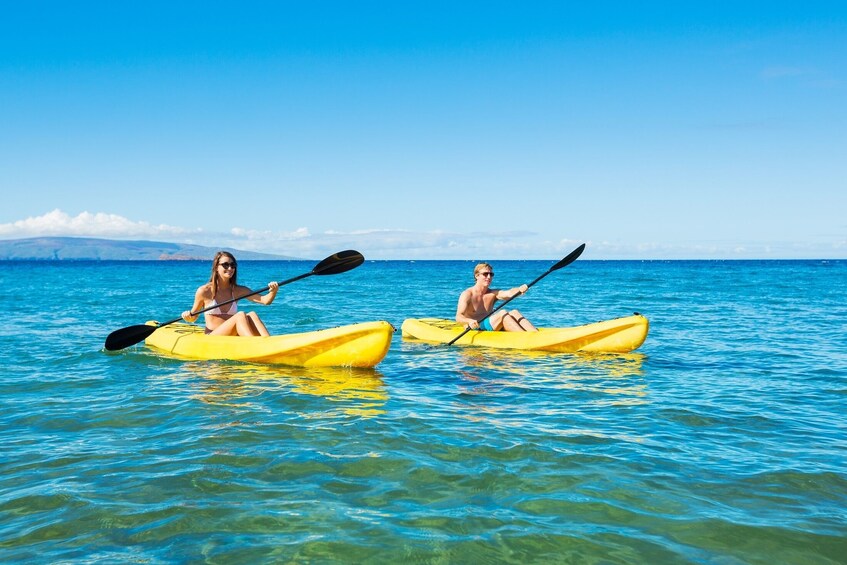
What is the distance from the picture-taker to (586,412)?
6.06m

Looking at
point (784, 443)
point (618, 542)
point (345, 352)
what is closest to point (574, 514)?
point (618, 542)

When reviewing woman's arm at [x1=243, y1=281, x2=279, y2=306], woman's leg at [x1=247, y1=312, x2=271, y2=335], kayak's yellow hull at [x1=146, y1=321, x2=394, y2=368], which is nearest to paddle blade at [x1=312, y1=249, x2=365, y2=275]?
woman's arm at [x1=243, y1=281, x2=279, y2=306]

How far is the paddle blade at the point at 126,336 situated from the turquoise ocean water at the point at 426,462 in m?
0.27

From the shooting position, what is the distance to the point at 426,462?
14.9ft

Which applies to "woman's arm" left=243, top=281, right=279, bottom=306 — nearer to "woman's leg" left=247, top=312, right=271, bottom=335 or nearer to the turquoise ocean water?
"woman's leg" left=247, top=312, right=271, bottom=335

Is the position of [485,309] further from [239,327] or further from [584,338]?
[239,327]

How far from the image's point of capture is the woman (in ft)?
28.2

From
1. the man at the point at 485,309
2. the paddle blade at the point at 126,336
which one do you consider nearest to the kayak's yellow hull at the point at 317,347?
the paddle blade at the point at 126,336

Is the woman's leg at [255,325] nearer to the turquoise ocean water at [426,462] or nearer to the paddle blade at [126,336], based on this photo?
the turquoise ocean water at [426,462]

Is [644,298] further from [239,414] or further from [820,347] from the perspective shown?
[239,414]

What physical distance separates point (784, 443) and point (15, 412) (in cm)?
656

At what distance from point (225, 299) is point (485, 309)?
418 cm

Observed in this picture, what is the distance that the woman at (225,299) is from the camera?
8602 millimetres

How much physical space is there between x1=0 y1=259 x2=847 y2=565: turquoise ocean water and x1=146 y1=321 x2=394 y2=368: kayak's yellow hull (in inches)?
7.2
